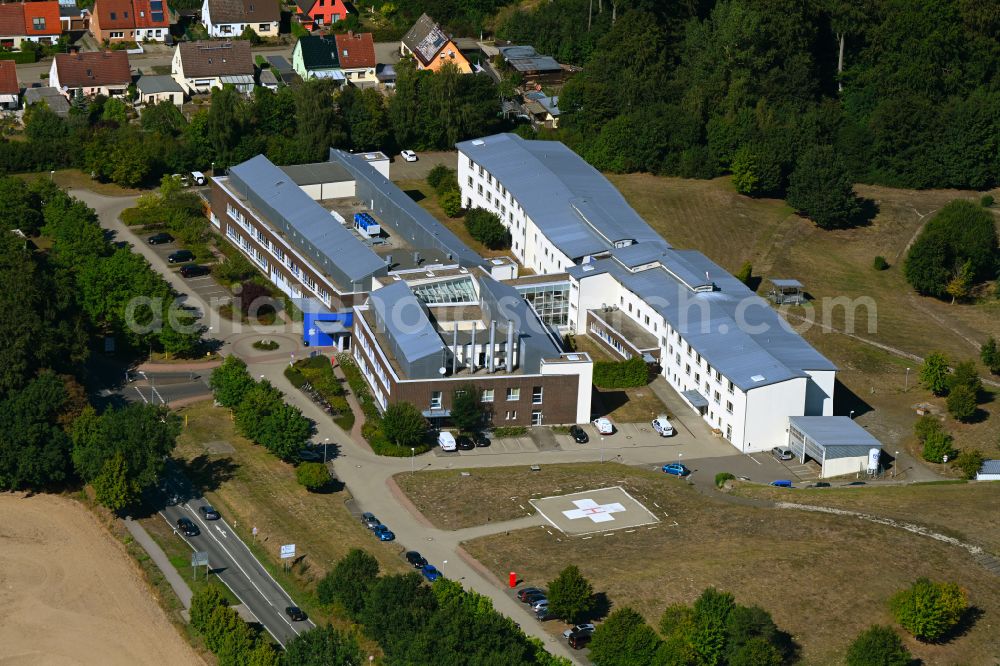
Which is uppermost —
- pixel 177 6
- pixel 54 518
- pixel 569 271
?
pixel 177 6

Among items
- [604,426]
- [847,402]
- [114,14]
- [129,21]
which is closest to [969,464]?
[847,402]

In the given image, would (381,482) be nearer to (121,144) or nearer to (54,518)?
(54,518)

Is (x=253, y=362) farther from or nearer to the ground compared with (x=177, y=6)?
nearer to the ground

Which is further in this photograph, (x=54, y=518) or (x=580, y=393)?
(x=580, y=393)

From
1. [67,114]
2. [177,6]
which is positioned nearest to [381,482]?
[67,114]

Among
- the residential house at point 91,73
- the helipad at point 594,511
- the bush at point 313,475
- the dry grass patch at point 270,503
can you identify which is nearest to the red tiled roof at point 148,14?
the residential house at point 91,73

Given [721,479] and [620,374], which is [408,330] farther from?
[721,479]

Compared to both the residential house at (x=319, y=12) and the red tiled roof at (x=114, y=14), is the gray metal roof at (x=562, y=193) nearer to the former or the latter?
the residential house at (x=319, y=12)

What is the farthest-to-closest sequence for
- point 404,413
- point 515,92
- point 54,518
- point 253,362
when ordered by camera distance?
1. point 515,92
2. point 253,362
3. point 404,413
4. point 54,518
